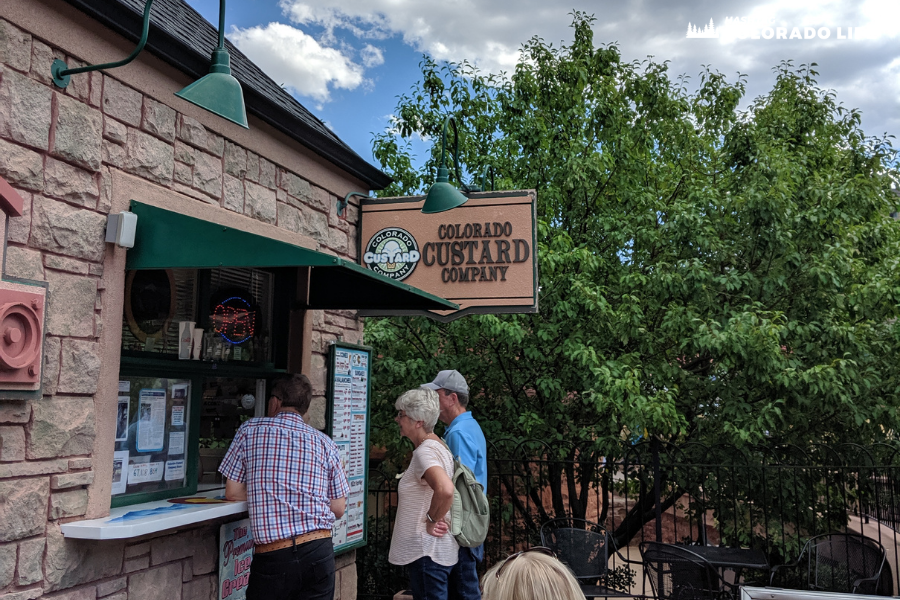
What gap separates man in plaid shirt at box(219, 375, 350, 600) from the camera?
3.61 metres

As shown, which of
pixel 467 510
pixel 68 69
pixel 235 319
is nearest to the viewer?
pixel 68 69

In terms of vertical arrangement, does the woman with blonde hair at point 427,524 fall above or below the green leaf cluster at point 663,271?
below

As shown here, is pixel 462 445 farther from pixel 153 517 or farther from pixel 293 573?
pixel 153 517

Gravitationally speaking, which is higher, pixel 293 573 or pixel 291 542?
pixel 291 542

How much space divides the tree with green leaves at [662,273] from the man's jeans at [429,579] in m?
3.44

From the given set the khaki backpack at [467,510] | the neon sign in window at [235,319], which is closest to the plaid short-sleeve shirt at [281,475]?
the khaki backpack at [467,510]

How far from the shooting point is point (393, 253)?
18.8 ft

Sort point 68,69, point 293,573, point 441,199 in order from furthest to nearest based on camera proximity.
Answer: point 441,199 < point 293,573 < point 68,69

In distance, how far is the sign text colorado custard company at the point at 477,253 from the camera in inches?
214

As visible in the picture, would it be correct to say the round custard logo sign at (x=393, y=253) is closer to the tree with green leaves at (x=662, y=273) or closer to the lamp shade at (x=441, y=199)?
the lamp shade at (x=441, y=199)

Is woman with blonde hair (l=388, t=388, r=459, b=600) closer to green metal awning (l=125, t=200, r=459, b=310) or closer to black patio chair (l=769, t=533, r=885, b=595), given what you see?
green metal awning (l=125, t=200, r=459, b=310)

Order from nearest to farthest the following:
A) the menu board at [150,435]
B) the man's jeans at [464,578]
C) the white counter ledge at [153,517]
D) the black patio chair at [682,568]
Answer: the white counter ledge at [153,517]
the menu board at [150,435]
the man's jeans at [464,578]
the black patio chair at [682,568]

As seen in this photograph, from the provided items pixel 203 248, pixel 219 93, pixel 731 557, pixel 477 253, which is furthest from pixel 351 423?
pixel 731 557

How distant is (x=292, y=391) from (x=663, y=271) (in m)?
4.98
